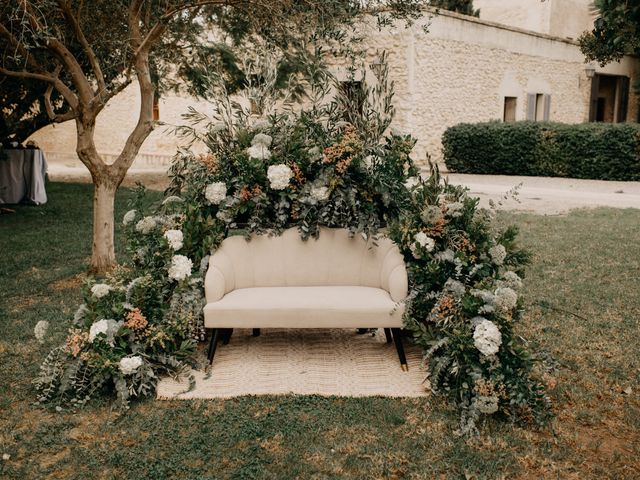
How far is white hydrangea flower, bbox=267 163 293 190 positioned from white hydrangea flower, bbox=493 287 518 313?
1.81 meters

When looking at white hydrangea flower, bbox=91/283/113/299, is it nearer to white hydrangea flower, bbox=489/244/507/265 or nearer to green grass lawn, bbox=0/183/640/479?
green grass lawn, bbox=0/183/640/479

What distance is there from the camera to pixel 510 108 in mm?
20812

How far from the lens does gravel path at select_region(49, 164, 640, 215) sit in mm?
12141

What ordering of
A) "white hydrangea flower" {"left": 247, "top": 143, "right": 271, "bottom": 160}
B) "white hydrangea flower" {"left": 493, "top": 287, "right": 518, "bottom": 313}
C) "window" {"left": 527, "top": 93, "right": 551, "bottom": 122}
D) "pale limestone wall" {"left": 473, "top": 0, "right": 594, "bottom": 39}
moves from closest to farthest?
"white hydrangea flower" {"left": 493, "top": 287, "right": 518, "bottom": 313} → "white hydrangea flower" {"left": 247, "top": 143, "right": 271, "bottom": 160} → "window" {"left": 527, "top": 93, "right": 551, "bottom": 122} → "pale limestone wall" {"left": 473, "top": 0, "right": 594, "bottom": 39}

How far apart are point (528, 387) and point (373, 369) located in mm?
1199

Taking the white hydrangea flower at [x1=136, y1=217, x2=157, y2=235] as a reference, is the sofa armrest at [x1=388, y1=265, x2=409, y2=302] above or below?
below

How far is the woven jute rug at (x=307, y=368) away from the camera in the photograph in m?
4.16

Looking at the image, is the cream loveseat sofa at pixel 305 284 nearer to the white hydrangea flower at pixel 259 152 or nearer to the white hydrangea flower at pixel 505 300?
the white hydrangea flower at pixel 259 152

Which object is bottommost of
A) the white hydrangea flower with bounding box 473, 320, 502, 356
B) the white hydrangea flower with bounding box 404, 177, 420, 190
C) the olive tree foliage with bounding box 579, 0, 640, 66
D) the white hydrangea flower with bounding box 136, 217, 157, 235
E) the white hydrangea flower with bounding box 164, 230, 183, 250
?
the white hydrangea flower with bounding box 473, 320, 502, 356

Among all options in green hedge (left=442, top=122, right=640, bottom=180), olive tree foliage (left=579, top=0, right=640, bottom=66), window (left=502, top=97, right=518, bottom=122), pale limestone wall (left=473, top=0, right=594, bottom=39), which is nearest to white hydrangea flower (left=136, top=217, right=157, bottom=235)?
Answer: olive tree foliage (left=579, top=0, right=640, bottom=66)

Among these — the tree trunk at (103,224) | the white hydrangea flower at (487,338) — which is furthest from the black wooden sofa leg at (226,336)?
the tree trunk at (103,224)

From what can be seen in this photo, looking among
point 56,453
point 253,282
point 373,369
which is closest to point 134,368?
point 56,453

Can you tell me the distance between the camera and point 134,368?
3.97 metres

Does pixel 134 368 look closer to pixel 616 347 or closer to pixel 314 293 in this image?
pixel 314 293
